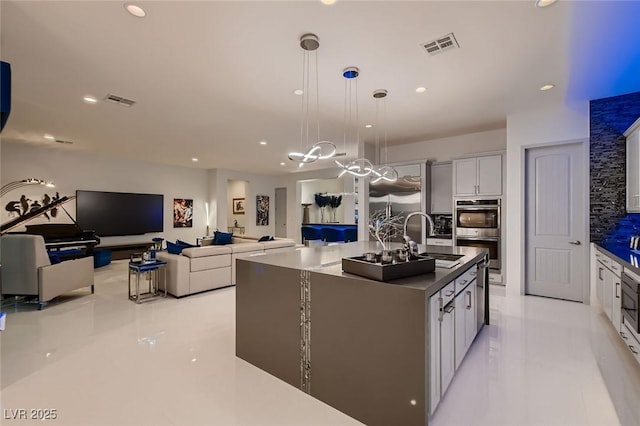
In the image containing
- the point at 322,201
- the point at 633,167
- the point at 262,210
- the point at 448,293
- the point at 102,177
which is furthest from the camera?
the point at 322,201

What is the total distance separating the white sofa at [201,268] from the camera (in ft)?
15.2

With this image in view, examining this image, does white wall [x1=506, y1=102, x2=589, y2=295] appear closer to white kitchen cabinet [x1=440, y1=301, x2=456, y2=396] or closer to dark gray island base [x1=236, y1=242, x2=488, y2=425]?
dark gray island base [x1=236, y1=242, x2=488, y2=425]

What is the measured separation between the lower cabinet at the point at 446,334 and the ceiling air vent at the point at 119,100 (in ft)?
15.0

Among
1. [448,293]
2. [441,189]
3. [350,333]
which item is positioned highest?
[441,189]

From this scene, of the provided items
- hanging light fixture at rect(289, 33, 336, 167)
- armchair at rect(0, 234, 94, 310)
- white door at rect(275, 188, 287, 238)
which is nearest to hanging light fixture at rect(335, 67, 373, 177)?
hanging light fixture at rect(289, 33, 336, 167)

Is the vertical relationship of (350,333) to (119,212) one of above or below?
below

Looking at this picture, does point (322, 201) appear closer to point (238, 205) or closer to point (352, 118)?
point (238, 205)

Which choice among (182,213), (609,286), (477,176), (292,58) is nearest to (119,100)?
(292,58)

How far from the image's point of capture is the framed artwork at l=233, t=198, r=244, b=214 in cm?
1204

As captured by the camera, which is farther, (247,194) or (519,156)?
(247,194)

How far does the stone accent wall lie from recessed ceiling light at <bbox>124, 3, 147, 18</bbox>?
18.2 ft

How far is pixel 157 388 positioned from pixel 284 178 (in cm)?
1000

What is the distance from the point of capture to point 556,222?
452 centimetres

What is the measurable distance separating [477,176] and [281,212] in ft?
27.1
